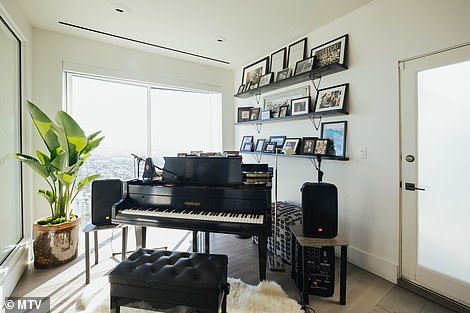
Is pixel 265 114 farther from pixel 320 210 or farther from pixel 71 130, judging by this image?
pixel 71 130

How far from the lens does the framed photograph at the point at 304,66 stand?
2818mm

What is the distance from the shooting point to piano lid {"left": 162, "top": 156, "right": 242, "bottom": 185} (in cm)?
212

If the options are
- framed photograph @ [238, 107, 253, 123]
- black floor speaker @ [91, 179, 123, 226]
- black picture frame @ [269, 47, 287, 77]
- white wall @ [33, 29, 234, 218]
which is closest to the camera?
black floor speaker @ [91, 179, 123, 226]

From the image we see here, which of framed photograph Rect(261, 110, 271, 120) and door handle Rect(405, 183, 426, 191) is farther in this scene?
framed photograph Rect(261, 110, 271, 120)

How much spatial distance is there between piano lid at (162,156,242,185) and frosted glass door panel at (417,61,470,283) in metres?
1.70

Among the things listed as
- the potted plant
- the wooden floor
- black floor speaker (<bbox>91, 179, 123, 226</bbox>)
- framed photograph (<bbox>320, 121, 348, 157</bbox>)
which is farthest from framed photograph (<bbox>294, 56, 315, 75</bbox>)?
the potted plant

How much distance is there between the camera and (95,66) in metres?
3.25

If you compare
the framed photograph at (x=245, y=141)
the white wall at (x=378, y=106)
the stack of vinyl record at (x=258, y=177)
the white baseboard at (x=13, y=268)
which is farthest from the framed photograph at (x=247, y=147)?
the white baseboard at (x=13, y=268)

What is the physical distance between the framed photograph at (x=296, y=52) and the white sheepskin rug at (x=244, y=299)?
281 cm

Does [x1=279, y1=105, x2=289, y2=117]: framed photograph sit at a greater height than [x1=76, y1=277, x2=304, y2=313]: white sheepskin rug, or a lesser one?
greater

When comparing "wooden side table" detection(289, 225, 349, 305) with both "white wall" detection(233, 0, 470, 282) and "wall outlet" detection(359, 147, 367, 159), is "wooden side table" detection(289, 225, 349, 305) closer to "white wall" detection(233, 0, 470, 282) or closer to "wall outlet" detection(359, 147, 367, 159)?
"white wall" detection(233, 0, 470, 282)

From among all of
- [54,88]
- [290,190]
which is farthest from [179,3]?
[290,190]
